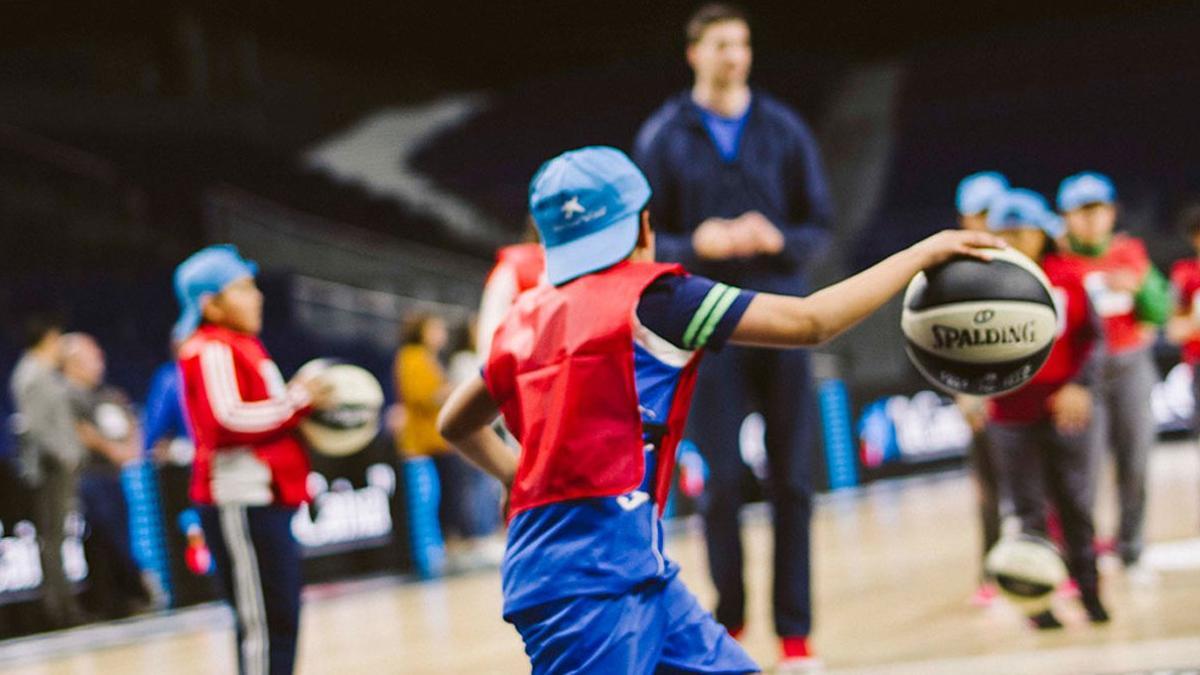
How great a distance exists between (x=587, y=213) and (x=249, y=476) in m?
2.43

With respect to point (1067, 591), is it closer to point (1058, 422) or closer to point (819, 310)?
point (1058, 422)

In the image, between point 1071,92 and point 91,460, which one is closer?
point 91,460

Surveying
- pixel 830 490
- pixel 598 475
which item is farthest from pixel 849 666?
pixel 830 490

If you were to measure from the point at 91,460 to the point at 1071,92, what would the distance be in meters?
16.2

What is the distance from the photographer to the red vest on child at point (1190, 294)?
812cm

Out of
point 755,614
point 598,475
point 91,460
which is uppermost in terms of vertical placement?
point 91,460

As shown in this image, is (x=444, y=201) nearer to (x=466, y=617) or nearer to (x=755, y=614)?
(x=466, y=617)

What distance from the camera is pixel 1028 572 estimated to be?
5344 mm

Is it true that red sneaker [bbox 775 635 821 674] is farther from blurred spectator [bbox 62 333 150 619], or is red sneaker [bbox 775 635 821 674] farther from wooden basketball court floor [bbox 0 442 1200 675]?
blurred spectator [bbox 62 333 150 619]

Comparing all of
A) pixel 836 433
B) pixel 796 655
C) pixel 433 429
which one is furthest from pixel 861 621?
pixel 836 433

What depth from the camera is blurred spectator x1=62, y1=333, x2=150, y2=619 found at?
1025cm

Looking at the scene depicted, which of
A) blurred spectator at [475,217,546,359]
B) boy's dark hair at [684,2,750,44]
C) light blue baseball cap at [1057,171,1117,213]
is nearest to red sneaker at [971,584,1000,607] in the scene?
light blue baseball cap at [1057,171,1117,213]

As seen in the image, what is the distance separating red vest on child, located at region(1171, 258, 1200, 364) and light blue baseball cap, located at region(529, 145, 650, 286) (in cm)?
603

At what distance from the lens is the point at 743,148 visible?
17.3 ft
